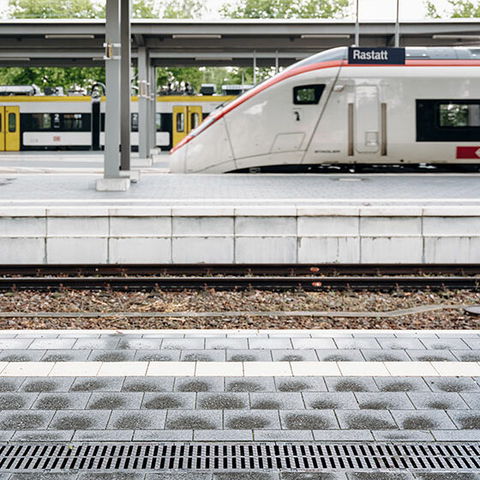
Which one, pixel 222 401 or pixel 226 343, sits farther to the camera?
pixel 226 343

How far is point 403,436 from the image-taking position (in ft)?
15.5

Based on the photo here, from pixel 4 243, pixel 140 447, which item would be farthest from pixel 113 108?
pixel 140 447

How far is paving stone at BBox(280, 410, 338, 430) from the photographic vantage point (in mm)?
4859

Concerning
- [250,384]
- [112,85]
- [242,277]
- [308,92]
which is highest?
[308,92]

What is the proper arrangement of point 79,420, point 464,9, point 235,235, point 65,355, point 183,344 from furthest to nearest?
point 464,9, point 235,235, point 183,344, point 65,355, point 79,420

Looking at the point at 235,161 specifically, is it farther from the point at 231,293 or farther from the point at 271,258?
the point at 231,293

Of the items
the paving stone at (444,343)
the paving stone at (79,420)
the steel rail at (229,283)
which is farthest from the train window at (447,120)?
the paving stone at (79,420)

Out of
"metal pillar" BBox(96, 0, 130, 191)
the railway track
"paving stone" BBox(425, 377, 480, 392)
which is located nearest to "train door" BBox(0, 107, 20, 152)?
"metal pillar" BBox(96, 0, 130, 191)

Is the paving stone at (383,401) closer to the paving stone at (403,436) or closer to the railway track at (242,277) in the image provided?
the paving stone at (403,436)

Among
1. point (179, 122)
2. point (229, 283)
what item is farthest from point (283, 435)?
point (179, 122)

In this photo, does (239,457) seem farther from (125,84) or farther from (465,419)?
(125,84)

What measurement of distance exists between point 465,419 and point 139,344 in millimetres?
2870

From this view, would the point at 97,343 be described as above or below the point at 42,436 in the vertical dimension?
above

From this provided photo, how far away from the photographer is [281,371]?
5.88 meters
